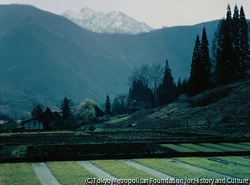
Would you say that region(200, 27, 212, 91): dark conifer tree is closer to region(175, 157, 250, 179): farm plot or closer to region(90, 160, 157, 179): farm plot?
region(175, 157, 250, 179): farm plot

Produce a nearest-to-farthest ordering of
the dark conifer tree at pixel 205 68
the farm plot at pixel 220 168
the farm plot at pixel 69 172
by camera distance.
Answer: the farm plot at pixel 69 172 → the farm plot at pixel 220 168 → the dark conifer tree at pixel 205 68

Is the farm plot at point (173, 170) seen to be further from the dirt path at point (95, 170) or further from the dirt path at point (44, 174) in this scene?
the dirt path at point (44, 174)

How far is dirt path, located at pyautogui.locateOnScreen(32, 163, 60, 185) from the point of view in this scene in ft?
31.2

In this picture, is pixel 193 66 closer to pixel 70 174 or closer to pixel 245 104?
pixel 245 104

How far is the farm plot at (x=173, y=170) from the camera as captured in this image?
10.4 m

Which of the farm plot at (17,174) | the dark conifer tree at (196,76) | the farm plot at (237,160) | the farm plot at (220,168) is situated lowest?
the farm plot at (237,160)

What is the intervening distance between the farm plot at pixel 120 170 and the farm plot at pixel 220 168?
3.23m

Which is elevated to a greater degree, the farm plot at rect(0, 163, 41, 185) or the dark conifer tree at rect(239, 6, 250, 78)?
the dark conifer tree at rect(239, 6, 250, 78)

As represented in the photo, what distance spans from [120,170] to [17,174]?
424 cm

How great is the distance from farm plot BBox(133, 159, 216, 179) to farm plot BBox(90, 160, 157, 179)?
99cm

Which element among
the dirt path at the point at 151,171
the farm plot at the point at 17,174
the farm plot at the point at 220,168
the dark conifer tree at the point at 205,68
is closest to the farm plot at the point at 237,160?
the farm plot at the point at 220,168

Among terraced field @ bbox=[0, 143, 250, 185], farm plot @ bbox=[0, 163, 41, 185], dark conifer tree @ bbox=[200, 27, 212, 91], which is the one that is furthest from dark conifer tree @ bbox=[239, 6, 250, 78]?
farm plot @ bbox=[0, 163, 41, 185]

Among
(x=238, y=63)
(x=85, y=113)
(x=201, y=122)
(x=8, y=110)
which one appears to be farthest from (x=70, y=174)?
(x=8, y=110)

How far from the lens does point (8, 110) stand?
6983 inches
